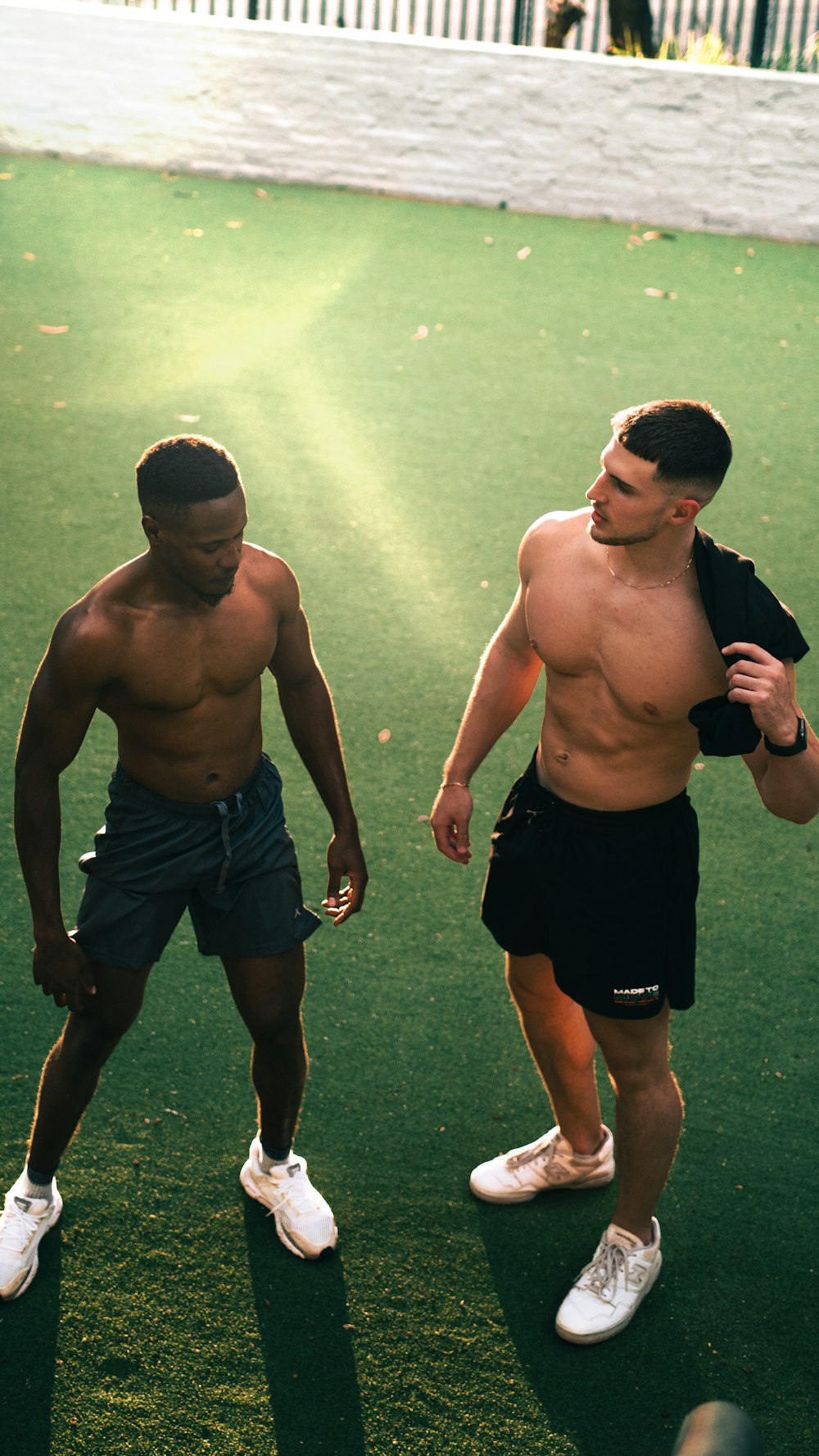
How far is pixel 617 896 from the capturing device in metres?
2.92

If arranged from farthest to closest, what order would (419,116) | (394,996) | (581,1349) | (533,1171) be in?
(419,116) → (394,996) → (533,1171) → (581,1349)

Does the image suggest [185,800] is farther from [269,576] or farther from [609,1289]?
[609,1289]

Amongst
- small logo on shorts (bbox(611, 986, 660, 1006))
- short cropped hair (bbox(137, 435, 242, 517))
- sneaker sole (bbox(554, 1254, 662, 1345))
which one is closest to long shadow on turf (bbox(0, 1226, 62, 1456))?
sneaker sole (bbox(554, 1254, 662, 1345))

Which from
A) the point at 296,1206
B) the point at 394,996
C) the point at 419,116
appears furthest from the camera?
the point at 419,116

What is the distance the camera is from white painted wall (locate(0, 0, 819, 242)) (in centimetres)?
1034

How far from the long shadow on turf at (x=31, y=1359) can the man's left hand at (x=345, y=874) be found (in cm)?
103

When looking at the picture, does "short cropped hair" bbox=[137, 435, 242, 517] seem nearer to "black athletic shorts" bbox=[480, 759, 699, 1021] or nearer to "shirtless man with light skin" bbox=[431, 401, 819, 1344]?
"shirtless man with light skin" bbox=[431, 401, 819, 1344]

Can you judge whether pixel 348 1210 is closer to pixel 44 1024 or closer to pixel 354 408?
pixel 44 1024

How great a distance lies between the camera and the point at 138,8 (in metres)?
11.1

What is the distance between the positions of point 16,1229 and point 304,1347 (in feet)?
2.33

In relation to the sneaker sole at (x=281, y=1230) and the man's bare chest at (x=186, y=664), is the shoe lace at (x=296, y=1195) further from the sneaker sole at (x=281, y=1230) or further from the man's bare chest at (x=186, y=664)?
the man's bare chest at (x=186, y=664)

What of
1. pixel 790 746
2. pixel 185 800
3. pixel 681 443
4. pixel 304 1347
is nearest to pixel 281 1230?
pixel 304 1347

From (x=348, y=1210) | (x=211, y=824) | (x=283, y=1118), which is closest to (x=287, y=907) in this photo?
(x=211, y=824)

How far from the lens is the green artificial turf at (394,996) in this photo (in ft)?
9.86
